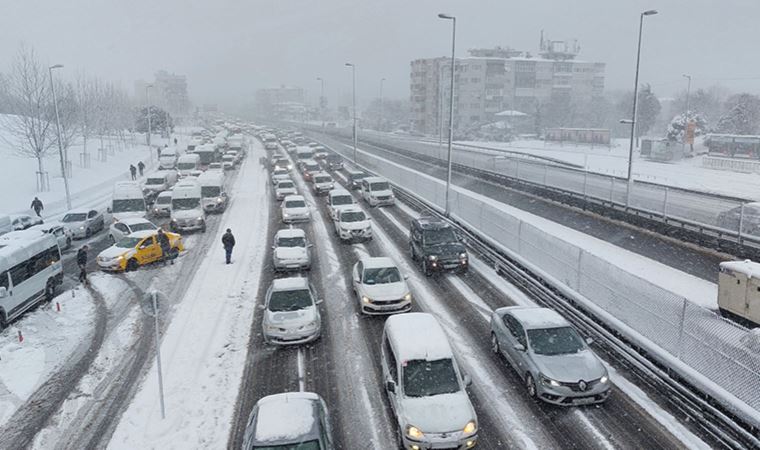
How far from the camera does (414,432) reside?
10383mm

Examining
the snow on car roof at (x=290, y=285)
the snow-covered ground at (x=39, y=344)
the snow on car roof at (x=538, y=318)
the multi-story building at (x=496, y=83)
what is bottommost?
the snow-covered ground at (x=39, y=344)

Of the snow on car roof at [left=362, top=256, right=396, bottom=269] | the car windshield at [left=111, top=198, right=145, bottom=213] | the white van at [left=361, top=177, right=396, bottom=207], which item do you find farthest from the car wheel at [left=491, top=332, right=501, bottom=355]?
the car windshield at [left=111, top=198, right=145, bottom=213]

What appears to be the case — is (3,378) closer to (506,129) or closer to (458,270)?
(458,270)

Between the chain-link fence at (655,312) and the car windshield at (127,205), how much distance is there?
2137 cm

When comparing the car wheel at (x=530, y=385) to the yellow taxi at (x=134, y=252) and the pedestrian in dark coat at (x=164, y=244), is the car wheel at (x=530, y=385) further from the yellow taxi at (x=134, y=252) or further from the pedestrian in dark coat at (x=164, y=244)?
the yellow taxi at (x=134, y=252)

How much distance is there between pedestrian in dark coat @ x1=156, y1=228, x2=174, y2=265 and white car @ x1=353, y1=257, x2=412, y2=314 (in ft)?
33.6

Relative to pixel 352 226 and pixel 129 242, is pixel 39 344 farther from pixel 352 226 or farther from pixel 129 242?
pixel 352 226

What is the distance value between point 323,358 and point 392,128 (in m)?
148

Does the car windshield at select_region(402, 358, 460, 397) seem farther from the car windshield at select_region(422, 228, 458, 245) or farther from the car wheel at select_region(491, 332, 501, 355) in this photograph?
the car windshield at select_region(422, 228, 458, 245)

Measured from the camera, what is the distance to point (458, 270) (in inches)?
868

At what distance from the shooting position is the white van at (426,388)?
10.4 meters

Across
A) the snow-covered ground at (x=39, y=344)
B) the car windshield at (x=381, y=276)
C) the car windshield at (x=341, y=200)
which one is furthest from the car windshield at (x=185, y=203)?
the car windshield at (x=381, y=276)

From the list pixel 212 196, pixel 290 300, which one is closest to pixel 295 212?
pixel 212 196

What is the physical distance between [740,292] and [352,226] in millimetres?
16472
